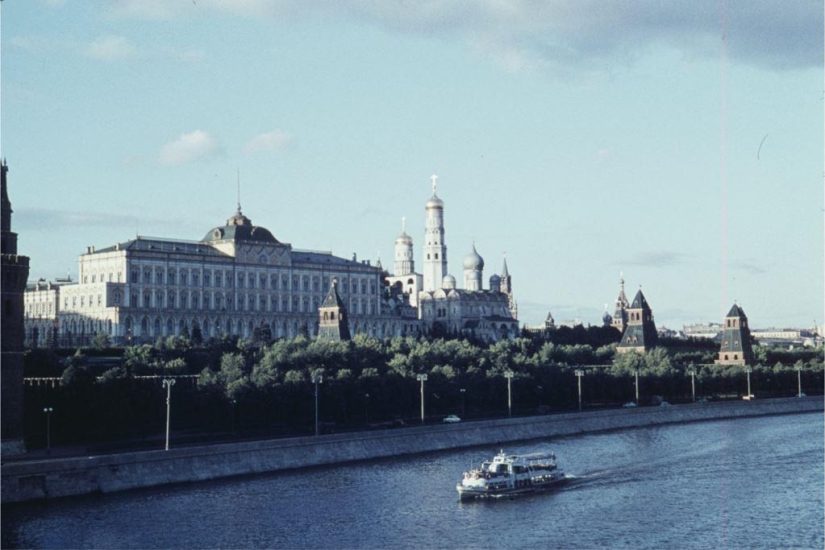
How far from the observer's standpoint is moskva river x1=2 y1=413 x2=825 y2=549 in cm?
5234

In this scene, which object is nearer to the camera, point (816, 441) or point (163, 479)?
point (163, 479)

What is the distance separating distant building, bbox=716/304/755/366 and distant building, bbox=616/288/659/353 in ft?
31.8

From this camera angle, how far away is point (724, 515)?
59188 millimetres

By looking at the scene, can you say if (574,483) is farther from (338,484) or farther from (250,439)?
(250,439)

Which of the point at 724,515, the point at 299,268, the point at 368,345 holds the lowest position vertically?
the point at 724,515

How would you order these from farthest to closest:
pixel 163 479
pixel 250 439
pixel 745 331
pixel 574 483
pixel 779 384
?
pixel 745 331 → pixel 779 384 → pixel 250 439 → pixel 574 483 → pixel 163 479

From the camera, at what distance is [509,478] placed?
6762 centimetres

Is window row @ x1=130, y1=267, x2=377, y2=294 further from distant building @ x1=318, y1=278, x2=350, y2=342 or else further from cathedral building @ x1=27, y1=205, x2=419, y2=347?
distant building @ x1=318, y1=278, x2=350, y2=342

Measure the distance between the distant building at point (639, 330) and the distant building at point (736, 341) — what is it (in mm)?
9687

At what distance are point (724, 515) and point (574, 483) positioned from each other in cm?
1242

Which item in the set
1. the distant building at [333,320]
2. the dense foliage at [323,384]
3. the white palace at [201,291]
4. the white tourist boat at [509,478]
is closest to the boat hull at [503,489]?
the white tourist boat at [509,478]

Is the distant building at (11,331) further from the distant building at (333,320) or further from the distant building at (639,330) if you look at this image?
the distant building at (639,330)

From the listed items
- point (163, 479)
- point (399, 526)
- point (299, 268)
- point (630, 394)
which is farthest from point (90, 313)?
point (399, 526)

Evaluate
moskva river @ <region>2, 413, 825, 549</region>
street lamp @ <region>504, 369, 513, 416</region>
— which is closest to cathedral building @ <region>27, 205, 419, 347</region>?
street lamp @ <region>504, 369, 513, 416</region>
